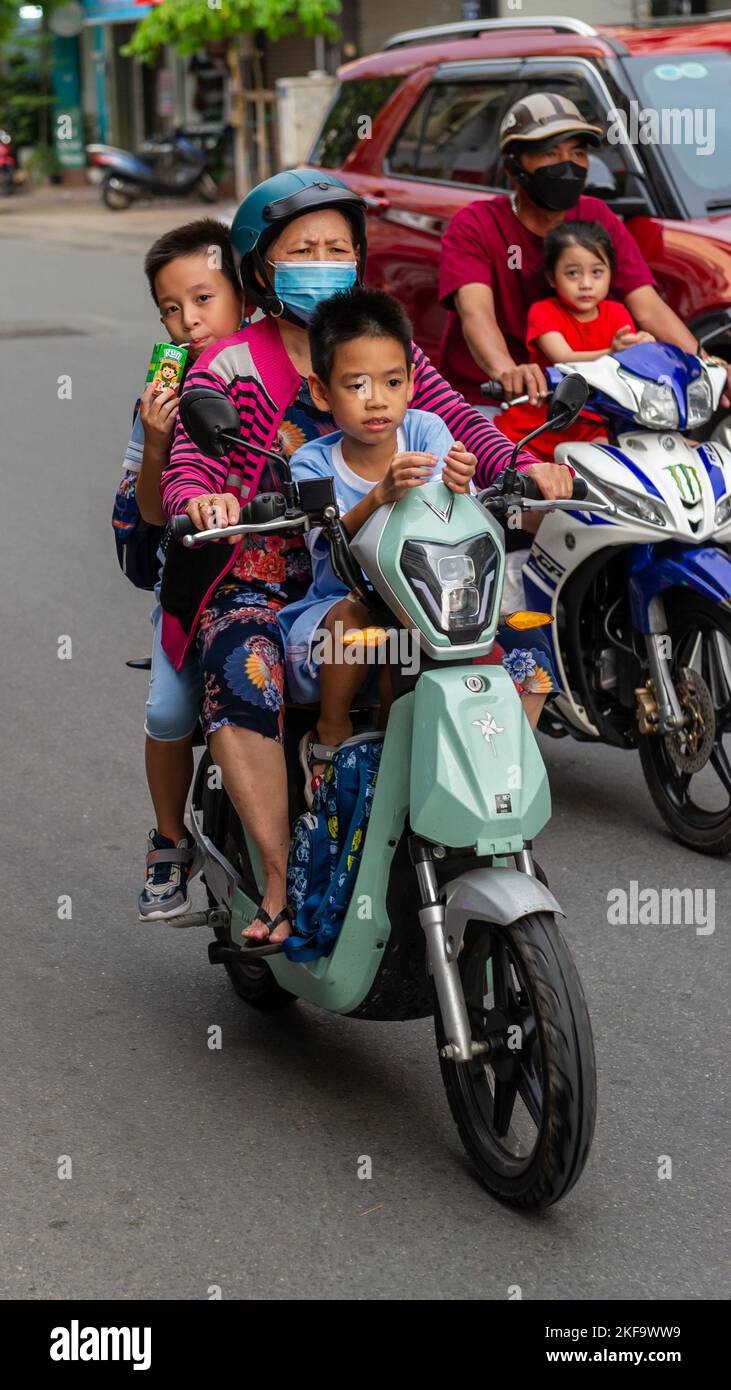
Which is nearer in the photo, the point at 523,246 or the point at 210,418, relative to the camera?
the point at 210,418

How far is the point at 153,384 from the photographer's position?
3.98 metres

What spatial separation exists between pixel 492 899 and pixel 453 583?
56 centimetres

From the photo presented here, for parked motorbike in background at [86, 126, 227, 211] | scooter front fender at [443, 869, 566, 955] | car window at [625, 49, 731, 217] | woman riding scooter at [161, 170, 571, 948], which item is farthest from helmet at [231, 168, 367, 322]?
parked motorbike in background at [86, 126, 227, 211]

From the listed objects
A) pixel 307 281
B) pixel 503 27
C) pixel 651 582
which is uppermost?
pixel 503 27

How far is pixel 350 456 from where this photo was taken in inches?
146

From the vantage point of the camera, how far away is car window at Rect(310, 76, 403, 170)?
31.4ft

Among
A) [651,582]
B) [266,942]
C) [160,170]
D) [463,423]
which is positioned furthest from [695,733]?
[160,170]

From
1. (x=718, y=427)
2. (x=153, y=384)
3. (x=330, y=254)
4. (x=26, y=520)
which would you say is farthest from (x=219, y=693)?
(x=26, y=520)

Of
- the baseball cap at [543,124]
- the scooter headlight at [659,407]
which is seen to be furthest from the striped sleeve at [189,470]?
the baseball cap at [543,124]

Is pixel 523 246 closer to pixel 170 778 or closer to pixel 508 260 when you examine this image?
pixel 508 260

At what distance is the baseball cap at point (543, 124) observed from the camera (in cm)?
570

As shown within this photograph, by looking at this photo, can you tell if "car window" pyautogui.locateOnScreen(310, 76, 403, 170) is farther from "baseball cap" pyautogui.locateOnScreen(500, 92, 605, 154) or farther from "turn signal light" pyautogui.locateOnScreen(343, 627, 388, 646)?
"turn signal light" pyautogui.locateOnScreen(343, 627, 388, 646)

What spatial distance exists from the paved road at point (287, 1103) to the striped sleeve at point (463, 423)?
1.29m

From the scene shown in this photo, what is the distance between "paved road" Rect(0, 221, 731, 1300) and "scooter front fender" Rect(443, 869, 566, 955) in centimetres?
56
